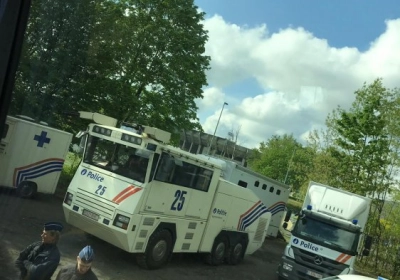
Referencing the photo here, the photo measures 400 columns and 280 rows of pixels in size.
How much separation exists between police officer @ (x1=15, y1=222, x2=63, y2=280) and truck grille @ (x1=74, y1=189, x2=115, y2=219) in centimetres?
289

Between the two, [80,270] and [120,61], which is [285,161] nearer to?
[120,61]

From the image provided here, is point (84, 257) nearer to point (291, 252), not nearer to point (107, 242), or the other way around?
point (107, 242)

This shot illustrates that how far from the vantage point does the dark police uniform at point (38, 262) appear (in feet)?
10.5

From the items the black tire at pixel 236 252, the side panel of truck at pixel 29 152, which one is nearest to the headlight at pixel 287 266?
the black tire at pixel 236 252

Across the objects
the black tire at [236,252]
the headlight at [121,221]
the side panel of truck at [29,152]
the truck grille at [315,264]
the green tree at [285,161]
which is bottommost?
the black tire at [236,252]

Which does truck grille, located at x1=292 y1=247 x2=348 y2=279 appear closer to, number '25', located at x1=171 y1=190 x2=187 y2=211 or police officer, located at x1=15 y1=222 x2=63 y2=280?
number '25', located at x1=171 y1=190 x2=187 y2=211

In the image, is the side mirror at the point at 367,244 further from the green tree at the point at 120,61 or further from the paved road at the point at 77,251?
the green tree at the point at 120,61

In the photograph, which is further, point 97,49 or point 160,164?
point 160,164

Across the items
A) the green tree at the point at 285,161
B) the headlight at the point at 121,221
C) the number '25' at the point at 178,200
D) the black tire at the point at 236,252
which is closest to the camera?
the headlight at the point at 121,221

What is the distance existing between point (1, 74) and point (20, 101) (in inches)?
32.8

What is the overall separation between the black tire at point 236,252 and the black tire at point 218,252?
14.2 inches

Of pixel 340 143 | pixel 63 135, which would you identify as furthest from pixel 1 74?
pixel 340 143

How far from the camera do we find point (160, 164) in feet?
21.9

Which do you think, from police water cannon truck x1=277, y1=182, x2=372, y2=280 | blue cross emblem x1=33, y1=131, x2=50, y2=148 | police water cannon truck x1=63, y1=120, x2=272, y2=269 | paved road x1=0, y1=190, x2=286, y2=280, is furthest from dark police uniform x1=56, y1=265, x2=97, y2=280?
police water cannon truck x1=277, y1=182, x2=372, y2=280
